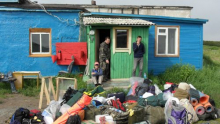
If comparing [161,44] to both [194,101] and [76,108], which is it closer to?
[194,101]

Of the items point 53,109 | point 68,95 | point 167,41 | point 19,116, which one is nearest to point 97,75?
point 68,95

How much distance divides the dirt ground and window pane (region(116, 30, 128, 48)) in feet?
12.6

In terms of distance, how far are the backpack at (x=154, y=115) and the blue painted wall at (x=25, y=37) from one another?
19.9 feet

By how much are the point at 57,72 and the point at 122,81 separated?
11.2 feet

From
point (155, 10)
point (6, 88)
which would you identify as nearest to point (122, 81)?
point (6, 88)

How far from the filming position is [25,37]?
12.9 meters

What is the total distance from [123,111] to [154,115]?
825 mm

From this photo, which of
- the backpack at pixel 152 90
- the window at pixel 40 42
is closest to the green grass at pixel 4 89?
the window at pixel 40 42

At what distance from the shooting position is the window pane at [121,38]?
37.5ft

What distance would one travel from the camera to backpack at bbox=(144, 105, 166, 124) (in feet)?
23.7

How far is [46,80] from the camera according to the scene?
9.04 metres

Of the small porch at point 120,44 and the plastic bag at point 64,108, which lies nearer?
the plastic bag at point 64,108

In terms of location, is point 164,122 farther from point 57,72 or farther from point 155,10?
point 155,10

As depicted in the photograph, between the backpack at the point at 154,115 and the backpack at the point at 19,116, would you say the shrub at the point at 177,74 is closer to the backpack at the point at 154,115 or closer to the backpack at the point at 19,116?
Answer: the backpack at the point at 154,115
